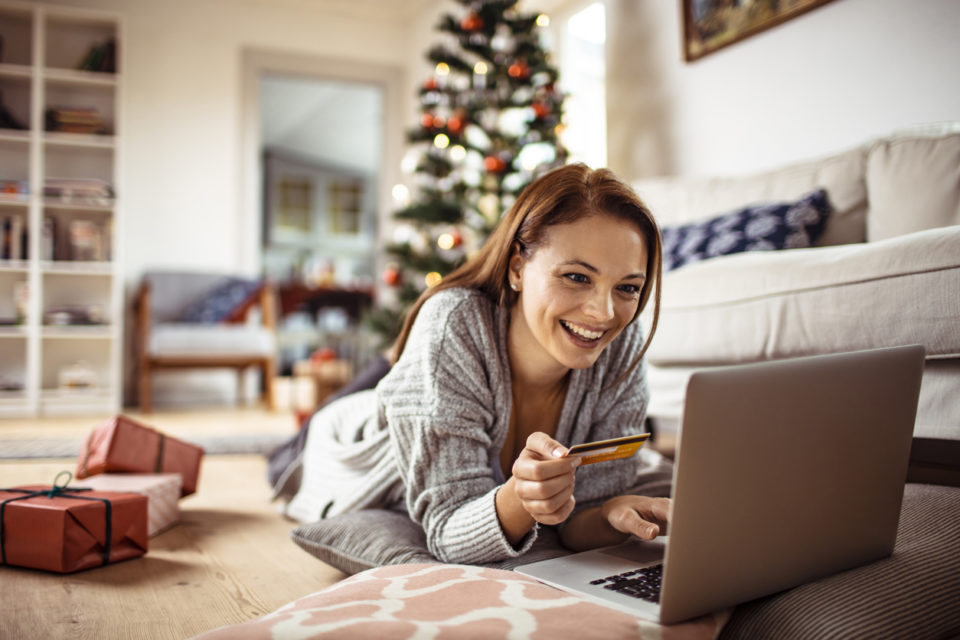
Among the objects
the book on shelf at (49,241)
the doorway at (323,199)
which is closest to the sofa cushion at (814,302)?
the book on shelf at (49,241)

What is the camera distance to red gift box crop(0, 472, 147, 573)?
4.02ft

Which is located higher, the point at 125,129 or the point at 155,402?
the point at 125,129

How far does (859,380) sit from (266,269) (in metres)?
7.00

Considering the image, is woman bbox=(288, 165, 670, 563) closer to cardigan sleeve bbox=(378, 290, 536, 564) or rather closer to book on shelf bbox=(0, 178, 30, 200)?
cardigan sleeve bbox=(378, 290, 536, 564)

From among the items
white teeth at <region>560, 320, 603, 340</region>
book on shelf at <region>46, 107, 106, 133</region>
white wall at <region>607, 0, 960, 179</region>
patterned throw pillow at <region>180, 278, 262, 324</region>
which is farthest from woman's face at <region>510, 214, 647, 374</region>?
book on shelf at <region>46, 107, 106, 133</region>

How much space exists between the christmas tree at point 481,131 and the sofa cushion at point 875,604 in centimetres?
256

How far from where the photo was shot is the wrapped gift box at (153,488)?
151 centimetres

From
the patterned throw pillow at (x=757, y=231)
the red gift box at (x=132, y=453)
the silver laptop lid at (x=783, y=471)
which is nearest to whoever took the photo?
the silver laptop lid at (x=783, y=471)

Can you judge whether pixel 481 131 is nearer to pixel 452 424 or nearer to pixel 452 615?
pixel 452 424

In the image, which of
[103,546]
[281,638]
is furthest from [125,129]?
[281,638]

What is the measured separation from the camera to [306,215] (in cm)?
746

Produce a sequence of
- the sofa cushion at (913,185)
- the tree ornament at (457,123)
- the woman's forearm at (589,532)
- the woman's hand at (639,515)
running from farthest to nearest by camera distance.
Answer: the tree ornament at (457,123) → the sofa cushion at (913,185) → the woman's forearm at (589,532) → the woman's hand at (639,515)

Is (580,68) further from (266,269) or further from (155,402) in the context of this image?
(266,269)

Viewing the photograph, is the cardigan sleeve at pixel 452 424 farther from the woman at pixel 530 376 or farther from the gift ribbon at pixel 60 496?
the gift ribbon at pixel 60 496
